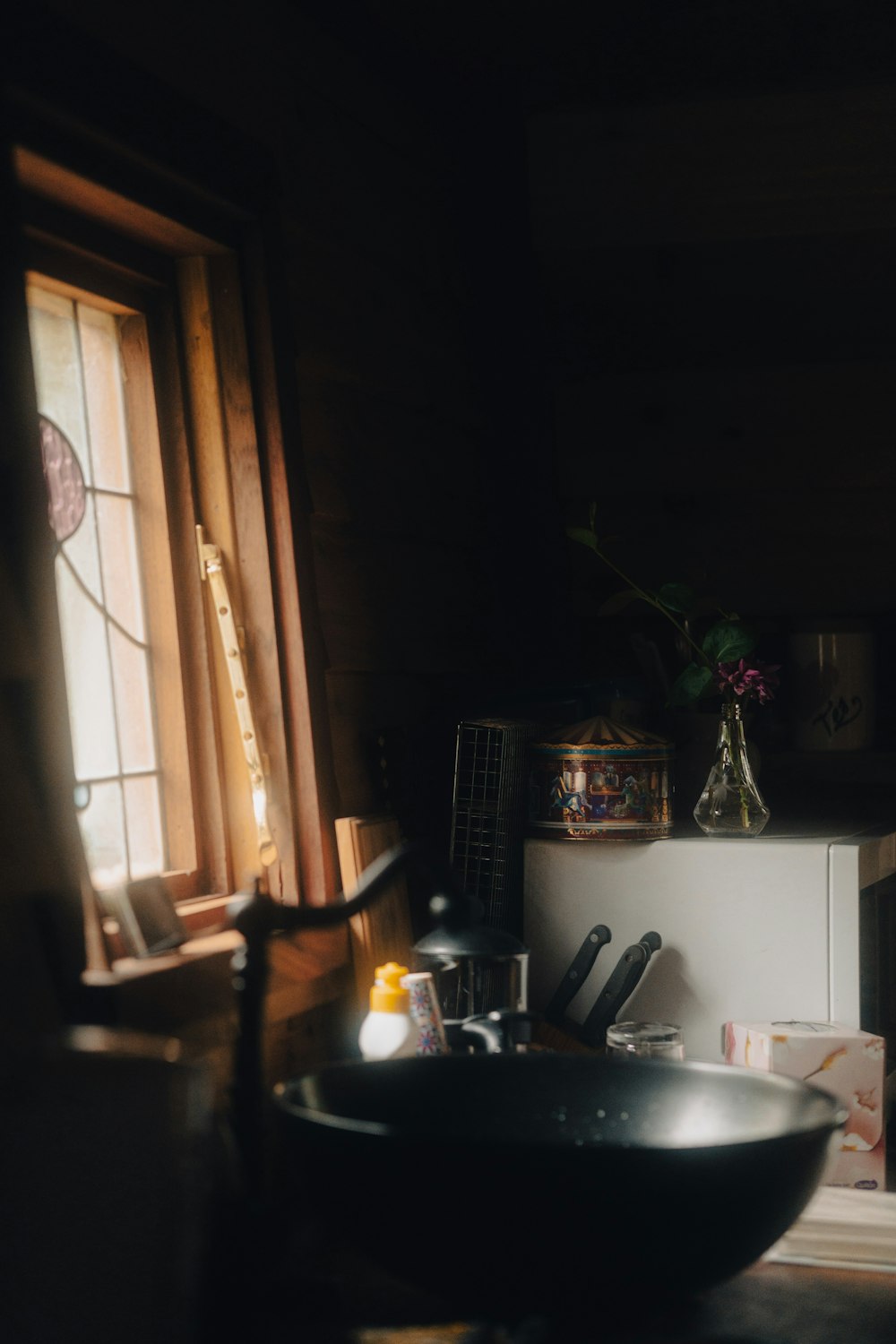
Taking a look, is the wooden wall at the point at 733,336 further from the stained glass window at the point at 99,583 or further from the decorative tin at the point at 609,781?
the stained glass window at the point at 99,583

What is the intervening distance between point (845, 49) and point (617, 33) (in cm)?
35

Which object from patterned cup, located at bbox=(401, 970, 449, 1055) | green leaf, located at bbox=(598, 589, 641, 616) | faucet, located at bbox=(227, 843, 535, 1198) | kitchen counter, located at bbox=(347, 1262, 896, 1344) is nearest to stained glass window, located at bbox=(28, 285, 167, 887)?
patterned cup, located at bbox=(401, 970, 449, 1055)

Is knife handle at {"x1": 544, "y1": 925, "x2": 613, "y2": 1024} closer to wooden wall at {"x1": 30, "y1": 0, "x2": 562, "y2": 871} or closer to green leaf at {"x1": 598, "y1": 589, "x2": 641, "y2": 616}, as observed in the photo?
wooden wall at {"x1": 30, "y1": 0, "x2": 562, "y2": 871}

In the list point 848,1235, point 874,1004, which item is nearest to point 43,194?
point 848,1235

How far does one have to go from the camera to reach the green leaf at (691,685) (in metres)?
1.99

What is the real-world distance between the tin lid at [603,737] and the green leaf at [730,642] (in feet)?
0.51

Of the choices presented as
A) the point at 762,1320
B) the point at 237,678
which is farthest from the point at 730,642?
the point at 762,1320

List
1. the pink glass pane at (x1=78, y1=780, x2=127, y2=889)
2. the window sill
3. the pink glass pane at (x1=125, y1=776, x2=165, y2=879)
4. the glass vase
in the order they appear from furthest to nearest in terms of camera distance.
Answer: the glass vase → the pink glass pane at (x1=125, y1=776, x2=165, y2=879) → the pink glass pane at (x1=78, y1=780, x2=127, y2=889) → the window sill

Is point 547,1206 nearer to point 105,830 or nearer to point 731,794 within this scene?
point 105,830

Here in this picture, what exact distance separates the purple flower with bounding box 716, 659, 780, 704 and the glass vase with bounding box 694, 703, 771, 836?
25 mm

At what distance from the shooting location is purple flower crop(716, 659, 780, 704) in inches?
76.5

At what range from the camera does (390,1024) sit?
1467 mm

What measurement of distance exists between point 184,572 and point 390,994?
542 mm

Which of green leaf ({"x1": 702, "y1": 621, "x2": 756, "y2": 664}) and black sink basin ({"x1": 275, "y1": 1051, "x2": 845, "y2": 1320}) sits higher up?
green leaf ({"x1": 702, "y1": 621, "x2": 756, "y2": 664})
